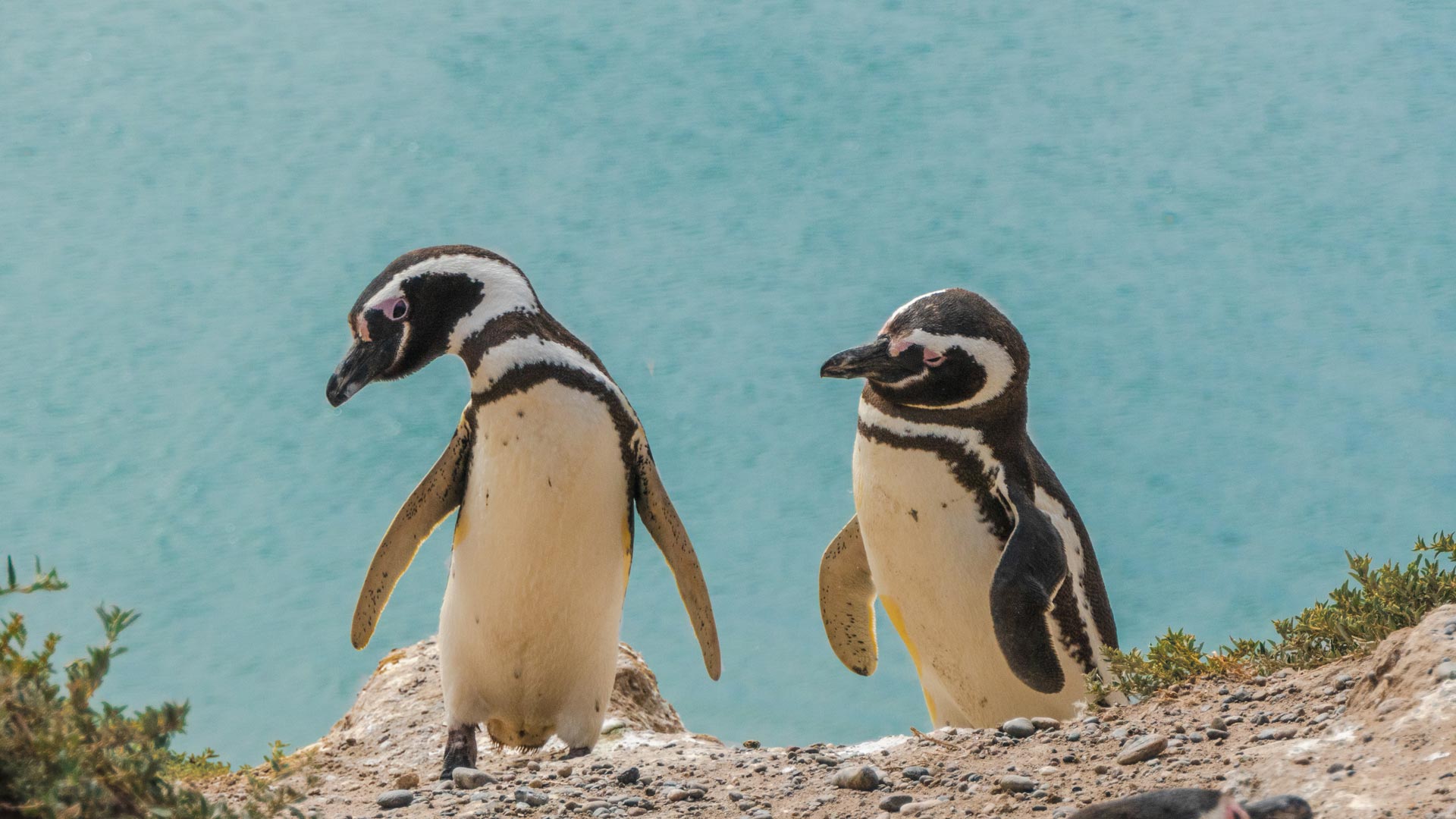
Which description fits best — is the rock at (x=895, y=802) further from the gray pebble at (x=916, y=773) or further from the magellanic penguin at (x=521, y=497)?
the magellanic penguin at (x=521, y=497)

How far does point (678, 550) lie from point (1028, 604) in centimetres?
83

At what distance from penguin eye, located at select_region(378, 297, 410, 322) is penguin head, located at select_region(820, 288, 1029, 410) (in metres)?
0.97

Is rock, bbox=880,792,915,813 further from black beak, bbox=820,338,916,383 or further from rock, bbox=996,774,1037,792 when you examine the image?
black beak, bbox=820,338,916,383

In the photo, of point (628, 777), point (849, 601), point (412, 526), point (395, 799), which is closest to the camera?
point (395, 799)

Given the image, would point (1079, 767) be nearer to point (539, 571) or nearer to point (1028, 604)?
point (1028, 604)

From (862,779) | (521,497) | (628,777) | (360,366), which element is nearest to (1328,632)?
(862,779)

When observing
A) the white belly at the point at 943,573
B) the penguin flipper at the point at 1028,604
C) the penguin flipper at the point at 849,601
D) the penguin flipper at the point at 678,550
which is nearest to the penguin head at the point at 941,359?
the white belly at the point at 943,573

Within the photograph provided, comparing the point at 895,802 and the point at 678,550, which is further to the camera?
the point at 678,550

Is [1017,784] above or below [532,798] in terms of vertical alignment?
below

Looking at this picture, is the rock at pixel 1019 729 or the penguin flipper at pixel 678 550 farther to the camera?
the penguin flipper at pixel 678 550

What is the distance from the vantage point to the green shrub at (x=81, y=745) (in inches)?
48.0

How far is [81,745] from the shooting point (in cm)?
126

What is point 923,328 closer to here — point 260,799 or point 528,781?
point 528,781

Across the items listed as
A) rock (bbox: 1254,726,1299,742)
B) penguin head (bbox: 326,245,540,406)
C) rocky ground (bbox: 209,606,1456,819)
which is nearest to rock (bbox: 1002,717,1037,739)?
rocky ground (bbox: 209,606,1456,819)
